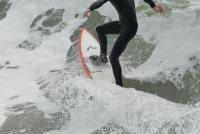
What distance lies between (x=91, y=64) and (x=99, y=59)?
36 centimetres

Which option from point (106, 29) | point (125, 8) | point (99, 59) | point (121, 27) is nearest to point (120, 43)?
point (121, 27)

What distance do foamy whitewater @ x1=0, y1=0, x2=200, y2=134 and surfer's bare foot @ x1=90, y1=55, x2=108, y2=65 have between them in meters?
0.43

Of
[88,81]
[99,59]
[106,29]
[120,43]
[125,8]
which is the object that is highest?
[125,8]

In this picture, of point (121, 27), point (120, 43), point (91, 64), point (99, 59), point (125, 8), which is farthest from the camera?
point (91, 64)

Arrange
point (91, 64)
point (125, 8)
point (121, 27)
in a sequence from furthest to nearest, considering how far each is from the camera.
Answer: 1. point (91, 64)
2. point (121, 27)
3. point (125, 8)

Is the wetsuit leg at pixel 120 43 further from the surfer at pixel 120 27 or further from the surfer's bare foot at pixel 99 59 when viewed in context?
the surfer's bare foot at pixel 99 59

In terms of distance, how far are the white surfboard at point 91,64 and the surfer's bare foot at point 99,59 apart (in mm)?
88

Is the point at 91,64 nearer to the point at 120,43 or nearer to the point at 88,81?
the point at 88,81

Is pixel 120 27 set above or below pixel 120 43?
above

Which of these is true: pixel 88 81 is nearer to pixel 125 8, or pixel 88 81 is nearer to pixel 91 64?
pixel 91 64

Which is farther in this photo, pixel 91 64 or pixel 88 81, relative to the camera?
pixel 91 64

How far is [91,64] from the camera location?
1104 cm

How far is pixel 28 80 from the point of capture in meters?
12.5

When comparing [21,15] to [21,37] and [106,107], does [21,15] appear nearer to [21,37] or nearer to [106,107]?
[21,37]
